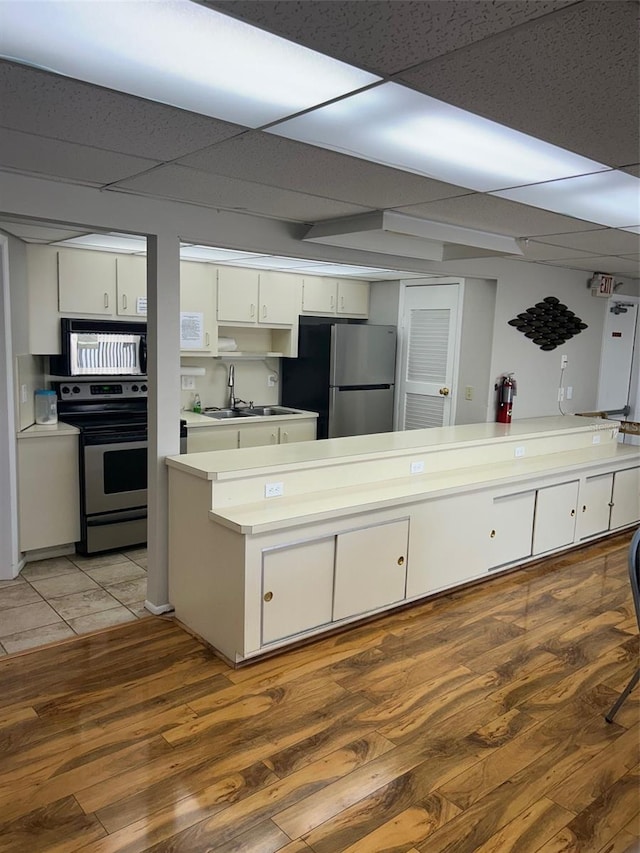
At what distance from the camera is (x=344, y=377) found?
19.0ft

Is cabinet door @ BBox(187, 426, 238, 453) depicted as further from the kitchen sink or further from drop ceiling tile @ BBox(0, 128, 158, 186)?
drop ceiling tile @ BBox(0, 128, 158, 186)

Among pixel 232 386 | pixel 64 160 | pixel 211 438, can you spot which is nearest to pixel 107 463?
pixel 211 438

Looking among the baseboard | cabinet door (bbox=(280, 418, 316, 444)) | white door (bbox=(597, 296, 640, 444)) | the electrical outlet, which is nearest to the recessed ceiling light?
the electrical outlet

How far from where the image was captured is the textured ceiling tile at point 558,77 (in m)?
1.35

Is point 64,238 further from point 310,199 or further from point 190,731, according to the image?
point 190,731

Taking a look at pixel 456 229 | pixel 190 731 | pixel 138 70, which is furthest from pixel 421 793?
pixel 456 229

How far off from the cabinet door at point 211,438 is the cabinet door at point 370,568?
201 cm

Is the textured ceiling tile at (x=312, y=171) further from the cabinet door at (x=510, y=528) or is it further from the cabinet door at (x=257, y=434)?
the cabinet door at (x=257, y=434)

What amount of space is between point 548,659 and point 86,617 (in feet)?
8.13

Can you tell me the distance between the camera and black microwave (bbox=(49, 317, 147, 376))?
461 centimetres

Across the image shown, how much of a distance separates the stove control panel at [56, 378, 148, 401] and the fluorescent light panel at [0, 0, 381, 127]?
3.40 metres

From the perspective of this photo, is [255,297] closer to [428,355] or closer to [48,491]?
[428,355]

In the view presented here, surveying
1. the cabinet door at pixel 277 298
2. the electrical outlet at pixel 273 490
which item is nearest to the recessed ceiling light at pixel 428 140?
the electrical outlet at pixel 273 490

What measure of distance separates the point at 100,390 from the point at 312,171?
3031 millimetres
